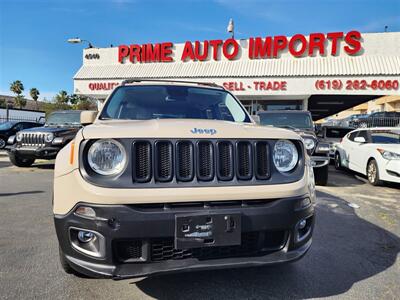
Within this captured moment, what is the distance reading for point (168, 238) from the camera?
6.75ft

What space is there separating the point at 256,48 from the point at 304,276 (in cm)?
1624

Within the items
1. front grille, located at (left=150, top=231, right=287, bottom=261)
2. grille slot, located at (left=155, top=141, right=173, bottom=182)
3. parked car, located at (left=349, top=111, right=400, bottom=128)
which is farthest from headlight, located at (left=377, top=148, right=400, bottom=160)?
parked car, located at (left=349, top=111, right=400, bottom=128)

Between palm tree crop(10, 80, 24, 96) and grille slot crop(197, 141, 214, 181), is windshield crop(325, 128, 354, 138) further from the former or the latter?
palm tree crop(10, 80, 24, 96)

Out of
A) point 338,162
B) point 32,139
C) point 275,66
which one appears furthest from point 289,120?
point 275,66

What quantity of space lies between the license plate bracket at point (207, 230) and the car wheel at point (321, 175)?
17.7 feet

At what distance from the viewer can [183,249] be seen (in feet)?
6.86

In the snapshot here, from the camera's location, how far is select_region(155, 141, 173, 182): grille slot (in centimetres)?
213

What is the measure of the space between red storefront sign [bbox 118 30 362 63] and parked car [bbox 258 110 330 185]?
994 cm

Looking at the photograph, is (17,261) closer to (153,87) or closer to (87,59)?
(153,87)

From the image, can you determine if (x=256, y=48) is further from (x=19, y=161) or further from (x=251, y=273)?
(x=251, y=273)

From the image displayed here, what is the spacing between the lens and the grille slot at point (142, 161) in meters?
2.10

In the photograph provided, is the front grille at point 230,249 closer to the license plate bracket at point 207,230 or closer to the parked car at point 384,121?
the license plate bracket at point 207,230

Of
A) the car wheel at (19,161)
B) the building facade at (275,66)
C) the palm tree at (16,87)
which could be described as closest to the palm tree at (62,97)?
the palm tree at (16,87)

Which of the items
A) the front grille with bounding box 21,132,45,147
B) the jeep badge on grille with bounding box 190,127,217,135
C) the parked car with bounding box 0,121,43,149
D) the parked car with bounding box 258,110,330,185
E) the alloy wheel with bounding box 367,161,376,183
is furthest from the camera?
the parked car with bounding box 0,121,43,149
